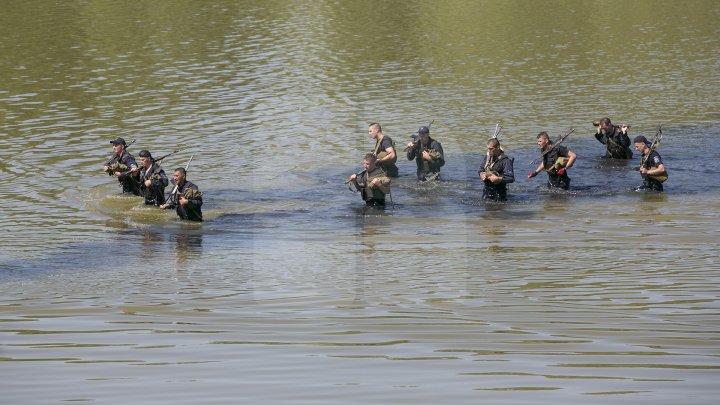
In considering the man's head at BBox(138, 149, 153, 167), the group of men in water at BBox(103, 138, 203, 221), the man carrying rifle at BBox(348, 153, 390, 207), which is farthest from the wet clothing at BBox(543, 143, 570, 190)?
the man's head at BBox(138, 149, 153, 167)

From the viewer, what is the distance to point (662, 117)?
3428 cm

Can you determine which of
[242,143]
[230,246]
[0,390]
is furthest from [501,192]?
[0,390]

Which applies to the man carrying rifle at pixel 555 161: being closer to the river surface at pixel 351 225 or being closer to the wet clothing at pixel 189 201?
the river surface at pixel 351 225

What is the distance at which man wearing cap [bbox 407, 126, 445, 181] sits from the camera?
26141 mm

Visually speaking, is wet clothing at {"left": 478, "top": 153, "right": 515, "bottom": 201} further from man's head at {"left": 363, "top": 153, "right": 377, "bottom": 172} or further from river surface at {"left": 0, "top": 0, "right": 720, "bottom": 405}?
man's head at {"left": 363, "top": 153, "right": 377, "bottom": 172}

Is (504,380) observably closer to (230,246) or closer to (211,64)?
(230,246)

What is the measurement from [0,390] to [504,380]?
4616mm

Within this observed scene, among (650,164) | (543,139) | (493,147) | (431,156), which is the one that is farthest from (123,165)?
(650,164)

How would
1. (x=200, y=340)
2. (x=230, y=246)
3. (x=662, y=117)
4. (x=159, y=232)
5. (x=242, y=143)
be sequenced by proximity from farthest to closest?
1. (x=662, y=117)
2. (x=242, y=143)
3. (x=159, y=232)
4. (x=230, y=246)
5. (x=200, y=340)

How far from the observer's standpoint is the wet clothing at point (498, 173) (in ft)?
77.7

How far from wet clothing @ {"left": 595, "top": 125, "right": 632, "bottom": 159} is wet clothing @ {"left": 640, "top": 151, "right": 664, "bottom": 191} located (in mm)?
3317

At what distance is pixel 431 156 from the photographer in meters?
26.1

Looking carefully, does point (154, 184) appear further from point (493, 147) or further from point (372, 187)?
point (493, 147)

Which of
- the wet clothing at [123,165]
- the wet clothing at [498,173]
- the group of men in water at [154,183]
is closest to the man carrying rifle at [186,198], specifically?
the group of men in water at [154,183]
